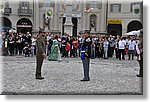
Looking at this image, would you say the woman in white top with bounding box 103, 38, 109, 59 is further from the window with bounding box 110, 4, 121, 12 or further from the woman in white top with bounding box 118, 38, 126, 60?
the window with bounding box 110, 4, 121, 12

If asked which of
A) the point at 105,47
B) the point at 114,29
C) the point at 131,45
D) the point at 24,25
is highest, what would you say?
the point at 24,25

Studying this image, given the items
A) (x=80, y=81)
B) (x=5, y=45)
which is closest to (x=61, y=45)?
(x=5, y=45)

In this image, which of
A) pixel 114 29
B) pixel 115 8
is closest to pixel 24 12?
pixel 115 8

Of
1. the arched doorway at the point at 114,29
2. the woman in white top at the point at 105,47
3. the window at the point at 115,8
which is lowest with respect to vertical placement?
the woman in white top at the point at 105,47

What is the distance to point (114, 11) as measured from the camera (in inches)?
1795

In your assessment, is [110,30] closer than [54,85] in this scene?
No

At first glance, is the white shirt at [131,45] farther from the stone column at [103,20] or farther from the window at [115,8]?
the window at [115,8]

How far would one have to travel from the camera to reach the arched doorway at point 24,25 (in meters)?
45.8

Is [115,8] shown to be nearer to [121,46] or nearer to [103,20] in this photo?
[103,20]

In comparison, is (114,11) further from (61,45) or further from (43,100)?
(43,100)

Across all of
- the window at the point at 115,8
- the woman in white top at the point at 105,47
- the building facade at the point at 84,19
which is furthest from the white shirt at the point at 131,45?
the window at the point at 115,8

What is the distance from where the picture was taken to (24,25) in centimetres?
4591

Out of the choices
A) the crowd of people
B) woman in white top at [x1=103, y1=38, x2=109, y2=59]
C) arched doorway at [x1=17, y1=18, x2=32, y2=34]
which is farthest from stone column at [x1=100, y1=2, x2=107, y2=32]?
woman in white top at [x1=103, y1=38, x2=109, y2=59]

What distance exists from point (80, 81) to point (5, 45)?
11.5 meters
